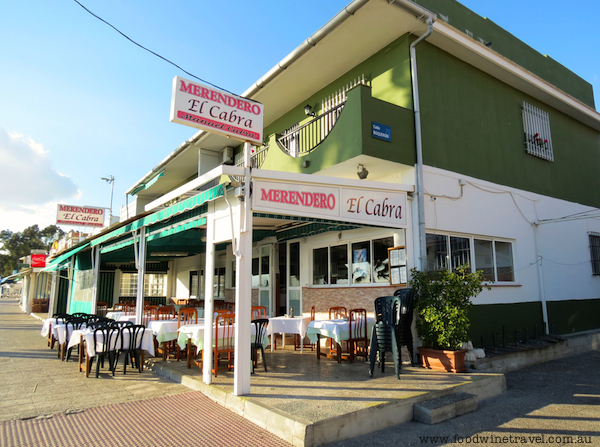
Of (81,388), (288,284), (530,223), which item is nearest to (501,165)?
(530,223)

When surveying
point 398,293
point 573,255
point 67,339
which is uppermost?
point 573,255

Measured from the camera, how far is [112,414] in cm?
504

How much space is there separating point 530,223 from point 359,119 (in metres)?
5.99

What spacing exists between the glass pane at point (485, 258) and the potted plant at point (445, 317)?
2343mm

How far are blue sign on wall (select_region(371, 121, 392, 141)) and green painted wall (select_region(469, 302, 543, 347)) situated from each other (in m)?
3.91

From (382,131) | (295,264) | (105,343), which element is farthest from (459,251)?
(105,343)

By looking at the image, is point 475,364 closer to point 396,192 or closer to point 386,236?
point 386,236

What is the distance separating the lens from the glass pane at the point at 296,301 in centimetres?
1052

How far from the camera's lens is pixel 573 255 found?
1135 centimetres

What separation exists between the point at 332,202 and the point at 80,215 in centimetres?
1780

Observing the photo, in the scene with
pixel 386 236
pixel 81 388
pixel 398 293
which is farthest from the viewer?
pixel 386 236

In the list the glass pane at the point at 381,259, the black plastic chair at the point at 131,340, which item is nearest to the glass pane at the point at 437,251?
the glass pane at the point at 381,259

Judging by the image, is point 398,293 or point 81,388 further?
point 398,293

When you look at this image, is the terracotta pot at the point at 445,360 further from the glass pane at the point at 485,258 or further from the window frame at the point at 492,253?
the glass pane at the point at 485,258
